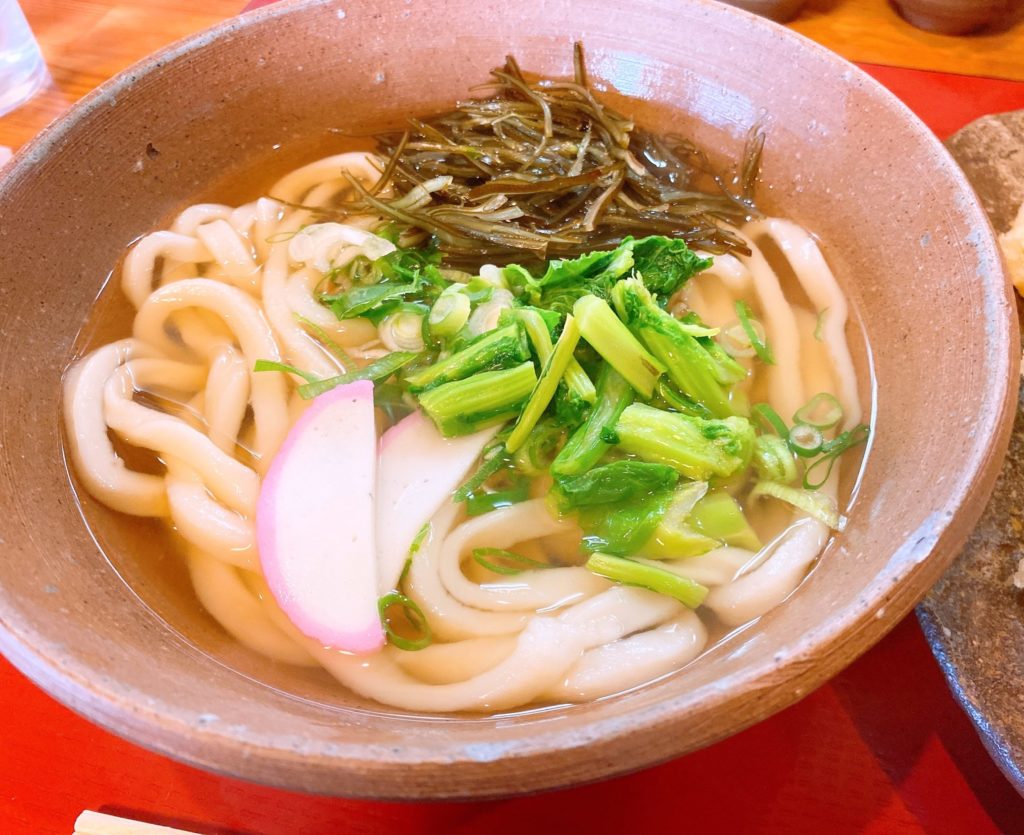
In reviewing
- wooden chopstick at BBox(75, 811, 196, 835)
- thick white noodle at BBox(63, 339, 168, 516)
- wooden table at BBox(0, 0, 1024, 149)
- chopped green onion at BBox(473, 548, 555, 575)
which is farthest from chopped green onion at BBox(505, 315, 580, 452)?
wooden table at BBox(0, 0, 1024, 149)

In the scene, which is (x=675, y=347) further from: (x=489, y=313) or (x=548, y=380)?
(x=489, y=313)

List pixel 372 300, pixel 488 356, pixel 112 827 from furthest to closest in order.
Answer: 1. pixel 372 300
2. pixel 488 356
3. pixel 112 827

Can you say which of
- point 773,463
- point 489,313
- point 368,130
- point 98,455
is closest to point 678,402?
point 773,463

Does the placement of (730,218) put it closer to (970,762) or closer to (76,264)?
(970,762)

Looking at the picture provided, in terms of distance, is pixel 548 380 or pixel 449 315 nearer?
pixel 548 380

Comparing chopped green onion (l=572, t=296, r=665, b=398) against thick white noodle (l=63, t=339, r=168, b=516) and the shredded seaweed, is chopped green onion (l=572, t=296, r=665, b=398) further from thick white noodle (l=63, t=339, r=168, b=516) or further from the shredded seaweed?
thick white noodle (l=63, t=339, r=168, b=516)

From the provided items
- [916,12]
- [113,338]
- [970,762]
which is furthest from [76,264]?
[916,12]

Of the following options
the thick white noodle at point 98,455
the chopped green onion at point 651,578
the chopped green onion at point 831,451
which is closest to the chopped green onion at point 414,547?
the chopped green onion at point 651,578
